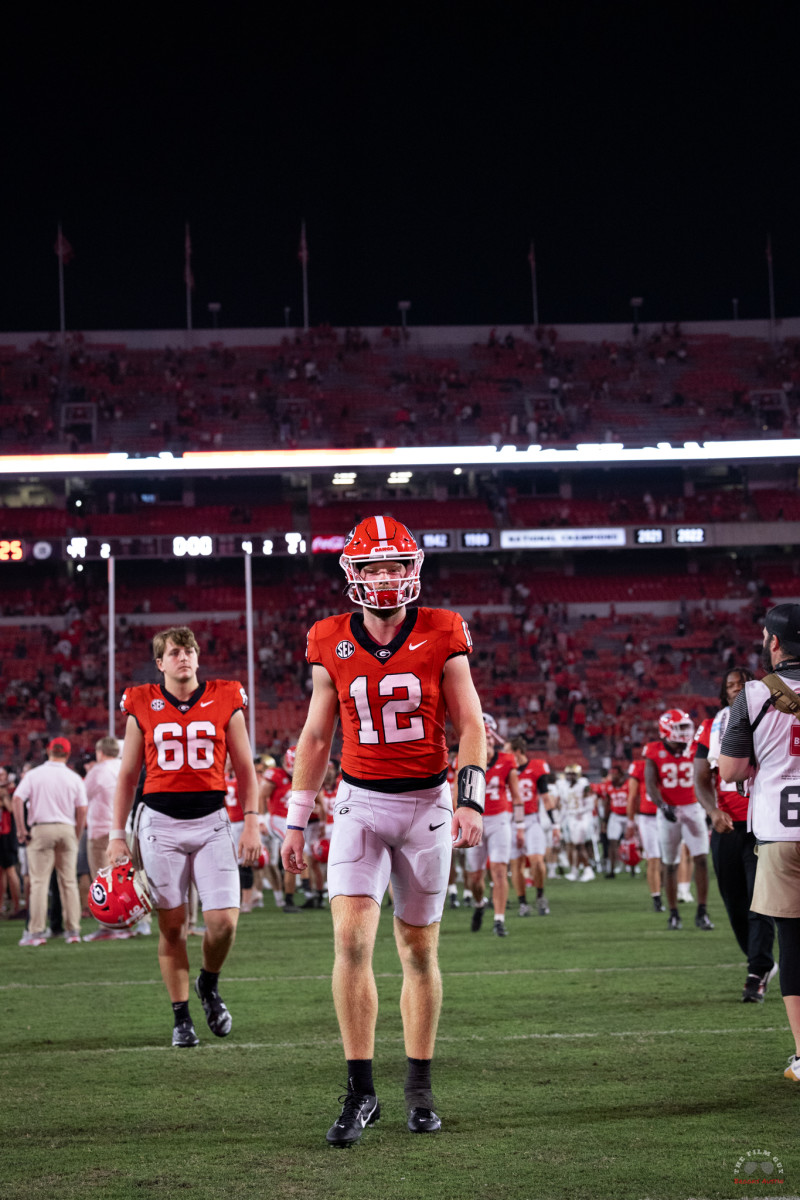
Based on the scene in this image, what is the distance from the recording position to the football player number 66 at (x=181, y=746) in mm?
7152

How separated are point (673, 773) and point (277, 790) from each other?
681 cm

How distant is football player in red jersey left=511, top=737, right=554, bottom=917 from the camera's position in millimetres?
15984

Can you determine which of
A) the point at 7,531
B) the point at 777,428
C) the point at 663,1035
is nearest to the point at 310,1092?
the point at 663,1035

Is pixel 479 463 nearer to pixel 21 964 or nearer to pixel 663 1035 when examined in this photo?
pixel 21 964

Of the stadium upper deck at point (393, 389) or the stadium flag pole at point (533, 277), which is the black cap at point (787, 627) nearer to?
the stadium upper deck at point (393, 389)

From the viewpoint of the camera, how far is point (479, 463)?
39.8m

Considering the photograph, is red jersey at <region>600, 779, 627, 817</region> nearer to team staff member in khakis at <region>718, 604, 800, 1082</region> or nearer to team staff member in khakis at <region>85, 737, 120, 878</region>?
team staff member in khakis at <region>85, 737, 120, 878</region>

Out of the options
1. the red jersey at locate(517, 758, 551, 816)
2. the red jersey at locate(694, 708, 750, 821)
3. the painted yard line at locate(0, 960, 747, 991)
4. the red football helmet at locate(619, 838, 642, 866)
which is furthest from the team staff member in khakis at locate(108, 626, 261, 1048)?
the red football helmet at locate(619, 838, 642, 866)

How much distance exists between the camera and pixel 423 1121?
507 cm

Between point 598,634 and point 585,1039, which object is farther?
point 598,634

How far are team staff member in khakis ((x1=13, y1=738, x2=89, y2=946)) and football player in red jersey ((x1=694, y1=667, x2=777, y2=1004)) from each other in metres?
6.91

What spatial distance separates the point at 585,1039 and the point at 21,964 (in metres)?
6.58

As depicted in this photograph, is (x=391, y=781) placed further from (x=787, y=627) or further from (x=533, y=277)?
(x=533, y=277)

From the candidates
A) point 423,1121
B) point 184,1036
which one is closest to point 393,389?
point 184,1036
